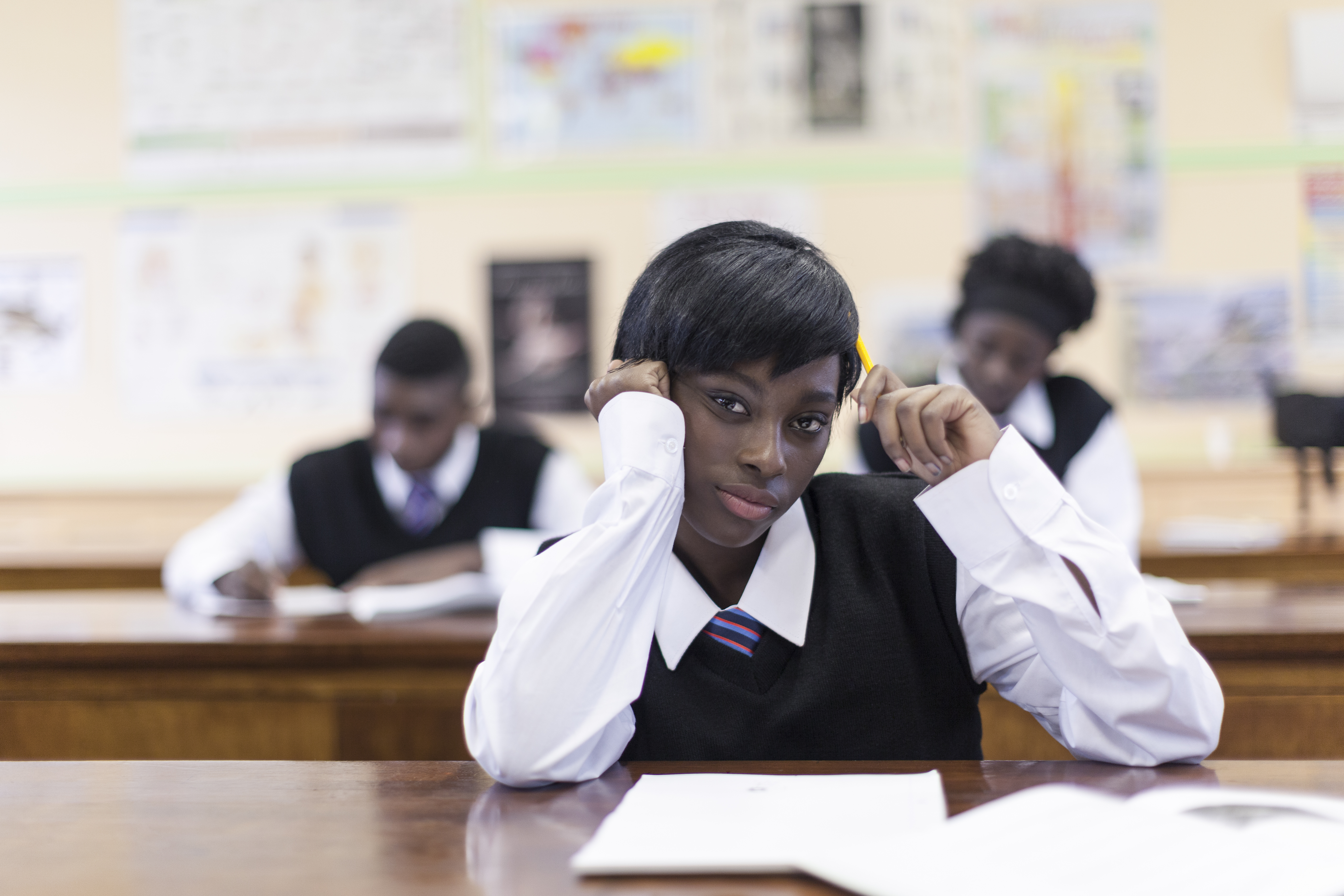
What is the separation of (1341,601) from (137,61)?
3.80 meters

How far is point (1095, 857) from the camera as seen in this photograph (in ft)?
2.31

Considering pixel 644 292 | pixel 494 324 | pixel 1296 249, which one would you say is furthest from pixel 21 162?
pixel 1296 249

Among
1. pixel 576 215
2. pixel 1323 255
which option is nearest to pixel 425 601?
pixel 576 215

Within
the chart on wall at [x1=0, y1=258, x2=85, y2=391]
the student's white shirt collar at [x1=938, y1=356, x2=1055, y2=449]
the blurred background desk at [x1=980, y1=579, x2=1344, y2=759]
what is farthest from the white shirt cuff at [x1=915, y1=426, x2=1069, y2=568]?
the chart on wall at [x1=0, y1=258, x2=85, y2=391]

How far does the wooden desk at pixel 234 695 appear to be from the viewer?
5.63 ft

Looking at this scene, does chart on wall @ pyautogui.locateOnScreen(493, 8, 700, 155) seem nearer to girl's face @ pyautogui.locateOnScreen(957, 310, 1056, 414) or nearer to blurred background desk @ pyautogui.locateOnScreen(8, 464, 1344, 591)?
girl's face @ pyautogui.locateOnScreen(957, 310, 1056, 414)

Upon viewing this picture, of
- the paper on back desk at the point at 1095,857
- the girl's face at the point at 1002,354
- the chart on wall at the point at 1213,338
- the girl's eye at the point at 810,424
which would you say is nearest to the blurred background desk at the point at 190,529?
the chart on wall at the point at 1213,338

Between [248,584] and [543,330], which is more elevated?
[543,330]

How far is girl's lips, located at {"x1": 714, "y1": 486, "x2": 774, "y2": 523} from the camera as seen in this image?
112 cm

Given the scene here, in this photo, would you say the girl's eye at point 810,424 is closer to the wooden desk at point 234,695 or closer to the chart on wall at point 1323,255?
the wooden desk at point 234,695

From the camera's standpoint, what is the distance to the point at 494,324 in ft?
12.1

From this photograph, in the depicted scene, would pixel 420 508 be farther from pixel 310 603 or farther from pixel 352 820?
pixel 352 820

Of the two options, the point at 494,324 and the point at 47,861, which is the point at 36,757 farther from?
→ the point at 494,324

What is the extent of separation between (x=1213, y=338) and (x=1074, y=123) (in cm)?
80
